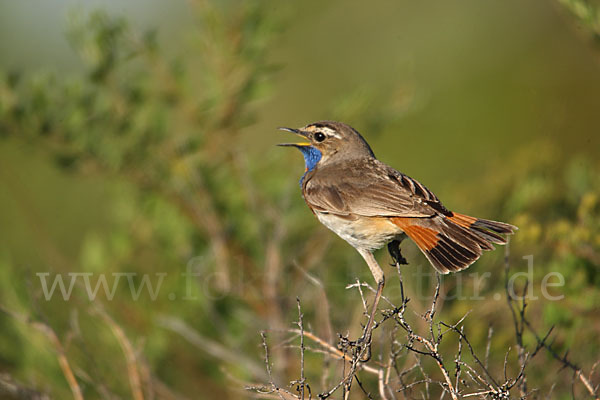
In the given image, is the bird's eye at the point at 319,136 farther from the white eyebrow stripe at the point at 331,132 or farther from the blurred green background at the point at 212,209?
the blurred green background at the point at 212,209

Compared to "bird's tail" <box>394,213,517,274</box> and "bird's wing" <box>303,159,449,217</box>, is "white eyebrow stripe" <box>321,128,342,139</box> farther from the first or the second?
"bird's tail" <box>394,213,517,274</box>

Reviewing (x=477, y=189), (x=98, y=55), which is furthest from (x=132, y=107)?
(x=477, y=189)

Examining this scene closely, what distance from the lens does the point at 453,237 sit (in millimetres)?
3578

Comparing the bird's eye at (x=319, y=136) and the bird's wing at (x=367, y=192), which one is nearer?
the bird's wing at (x=367, y=192)

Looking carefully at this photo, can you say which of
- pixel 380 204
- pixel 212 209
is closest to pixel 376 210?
pixel 380 204

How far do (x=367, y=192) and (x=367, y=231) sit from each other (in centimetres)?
28

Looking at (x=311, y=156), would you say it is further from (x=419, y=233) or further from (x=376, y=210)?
(x=419, y=233)

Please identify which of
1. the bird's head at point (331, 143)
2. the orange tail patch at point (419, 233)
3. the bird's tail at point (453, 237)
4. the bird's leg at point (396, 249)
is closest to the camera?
the bird's tail at point (453, 237)

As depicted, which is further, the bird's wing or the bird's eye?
the bird's eye

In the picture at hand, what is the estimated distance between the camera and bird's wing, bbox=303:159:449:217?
12.6ft

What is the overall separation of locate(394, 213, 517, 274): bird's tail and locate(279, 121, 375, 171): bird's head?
81cm

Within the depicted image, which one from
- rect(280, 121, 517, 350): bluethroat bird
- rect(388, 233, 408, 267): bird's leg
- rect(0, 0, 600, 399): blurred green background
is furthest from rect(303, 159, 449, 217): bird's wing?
rect(0, 0, 600, 399): blurred green background

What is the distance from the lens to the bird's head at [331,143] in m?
4.45

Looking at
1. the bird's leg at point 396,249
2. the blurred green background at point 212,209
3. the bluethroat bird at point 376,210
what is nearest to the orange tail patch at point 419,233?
the bluethroat bird at point 376,210
